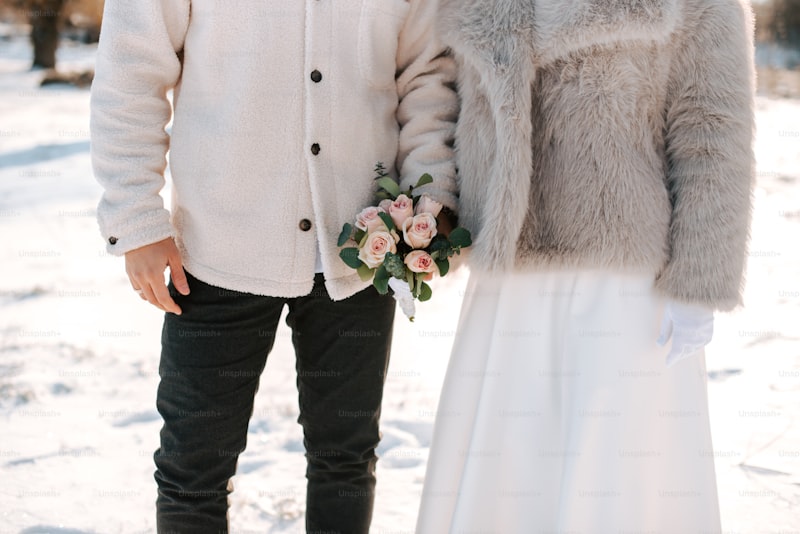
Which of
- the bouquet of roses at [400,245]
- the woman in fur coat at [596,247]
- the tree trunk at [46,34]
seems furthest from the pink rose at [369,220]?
the tree trunk at [46,34]

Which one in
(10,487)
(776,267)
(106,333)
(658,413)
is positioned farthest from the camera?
(776,267)

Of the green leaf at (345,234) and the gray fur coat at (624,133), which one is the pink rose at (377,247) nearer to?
the green leaf at (345,234)

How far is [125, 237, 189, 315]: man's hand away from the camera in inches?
73.4

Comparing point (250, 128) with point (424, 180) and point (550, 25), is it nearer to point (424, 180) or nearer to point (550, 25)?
point (424, 180)

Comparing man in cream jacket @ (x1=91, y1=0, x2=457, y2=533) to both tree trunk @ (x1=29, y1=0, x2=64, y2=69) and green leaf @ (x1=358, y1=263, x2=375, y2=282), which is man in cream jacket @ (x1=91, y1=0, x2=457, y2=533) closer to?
green leaf @ (x1=358, y1=263, x2=375, y2=282)

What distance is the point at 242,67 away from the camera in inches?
71.8

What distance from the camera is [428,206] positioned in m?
1.90

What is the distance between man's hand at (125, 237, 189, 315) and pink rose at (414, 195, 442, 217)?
541 millimetres

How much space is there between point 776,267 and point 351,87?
12.5 ft

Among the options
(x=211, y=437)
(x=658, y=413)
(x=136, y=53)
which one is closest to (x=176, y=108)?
(x=136, y=53)

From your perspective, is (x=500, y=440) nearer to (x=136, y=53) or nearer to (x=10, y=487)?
(x=136, y=53)

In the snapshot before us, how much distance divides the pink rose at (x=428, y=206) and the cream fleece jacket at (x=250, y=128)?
0.08m

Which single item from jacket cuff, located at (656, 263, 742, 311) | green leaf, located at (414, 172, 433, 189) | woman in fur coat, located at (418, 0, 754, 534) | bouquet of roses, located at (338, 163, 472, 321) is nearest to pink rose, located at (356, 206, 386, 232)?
bouquet of roses, located at (338, 163, 472, 321)

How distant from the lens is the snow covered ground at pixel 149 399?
8.83 feet
